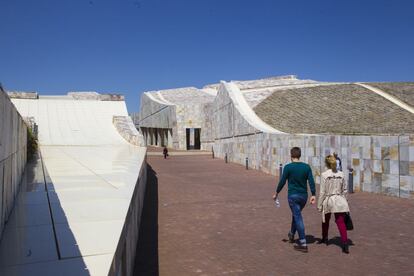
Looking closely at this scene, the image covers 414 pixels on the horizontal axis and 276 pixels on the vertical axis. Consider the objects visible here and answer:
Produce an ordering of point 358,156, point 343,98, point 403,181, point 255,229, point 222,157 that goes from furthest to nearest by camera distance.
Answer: point 222,157
point 343,98
point 358,156
point 403,181
point 255,229

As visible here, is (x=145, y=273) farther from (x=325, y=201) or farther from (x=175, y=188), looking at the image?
(x=175, y=188)

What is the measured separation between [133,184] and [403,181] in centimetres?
700

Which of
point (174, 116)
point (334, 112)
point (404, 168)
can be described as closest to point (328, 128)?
point (334, 112)

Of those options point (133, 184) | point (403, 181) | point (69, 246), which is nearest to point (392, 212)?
point (403, 181)

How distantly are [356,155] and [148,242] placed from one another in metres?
7.68

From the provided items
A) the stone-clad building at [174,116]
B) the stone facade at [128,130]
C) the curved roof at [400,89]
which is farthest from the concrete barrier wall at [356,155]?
the stone-clad building at [174,116]

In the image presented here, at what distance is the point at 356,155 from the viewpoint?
11.1 m

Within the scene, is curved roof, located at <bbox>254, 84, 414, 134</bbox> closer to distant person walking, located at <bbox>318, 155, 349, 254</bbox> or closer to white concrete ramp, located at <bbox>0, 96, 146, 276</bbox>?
distant person walking, located at <bbox>318, 155, 349, 254</bbox>

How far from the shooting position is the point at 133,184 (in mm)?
6035

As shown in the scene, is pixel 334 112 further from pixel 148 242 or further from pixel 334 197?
pixel 148 242

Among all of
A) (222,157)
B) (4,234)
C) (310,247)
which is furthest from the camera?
(222,157)

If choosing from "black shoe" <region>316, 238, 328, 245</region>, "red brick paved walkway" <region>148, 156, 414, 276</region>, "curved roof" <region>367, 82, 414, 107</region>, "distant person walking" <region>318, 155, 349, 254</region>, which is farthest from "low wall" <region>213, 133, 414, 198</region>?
"curved roof" <region>367, 82, 414, 107</region>

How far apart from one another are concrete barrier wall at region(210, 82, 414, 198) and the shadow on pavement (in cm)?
602

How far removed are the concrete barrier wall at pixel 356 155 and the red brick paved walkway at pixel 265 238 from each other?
595 mm
